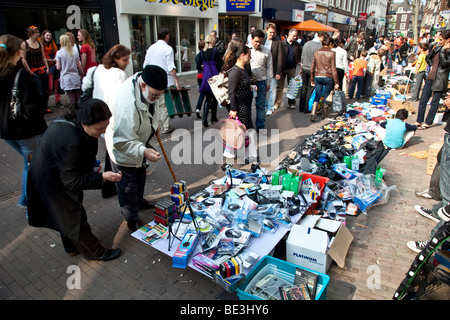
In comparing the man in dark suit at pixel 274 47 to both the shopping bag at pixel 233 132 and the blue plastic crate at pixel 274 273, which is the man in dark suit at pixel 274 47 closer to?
the shopping bag at pixel 233 132

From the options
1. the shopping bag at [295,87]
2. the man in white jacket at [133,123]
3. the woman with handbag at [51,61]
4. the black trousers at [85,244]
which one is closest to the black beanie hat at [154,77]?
the man in white jacket at [133,123]

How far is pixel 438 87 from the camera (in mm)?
6812

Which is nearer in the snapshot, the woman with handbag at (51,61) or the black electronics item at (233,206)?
the black electronics item at (233,206)

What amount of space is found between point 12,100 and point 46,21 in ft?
26.8

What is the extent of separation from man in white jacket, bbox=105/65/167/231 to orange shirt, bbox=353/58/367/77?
7964 millimetres

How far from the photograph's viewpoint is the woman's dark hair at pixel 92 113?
2457mm

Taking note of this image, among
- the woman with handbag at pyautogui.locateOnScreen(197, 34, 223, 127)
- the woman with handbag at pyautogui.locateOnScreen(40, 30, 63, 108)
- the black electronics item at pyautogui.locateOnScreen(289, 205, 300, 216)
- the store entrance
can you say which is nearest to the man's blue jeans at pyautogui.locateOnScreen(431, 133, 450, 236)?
the black electronics item at pyautogui.locateOnScreen(289, 205, 300, 216)

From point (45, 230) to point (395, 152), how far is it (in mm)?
6144

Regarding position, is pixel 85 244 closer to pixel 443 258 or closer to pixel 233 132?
pixel 233 132

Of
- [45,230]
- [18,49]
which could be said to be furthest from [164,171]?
[18,49]

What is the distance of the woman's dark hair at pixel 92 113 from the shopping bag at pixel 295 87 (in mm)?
6826

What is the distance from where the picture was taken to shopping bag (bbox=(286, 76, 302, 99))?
27.8 feet

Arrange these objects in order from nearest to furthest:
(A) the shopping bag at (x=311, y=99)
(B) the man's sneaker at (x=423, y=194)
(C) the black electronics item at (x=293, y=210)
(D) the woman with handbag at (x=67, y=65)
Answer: (C) the black electronics item at (x=293, y=210) → (B) the man's sneaker at (x=423, y=194) → (D) the woman with handbag at (x=67, y=65) → (A) the shopping bag at (x=311, y=99)

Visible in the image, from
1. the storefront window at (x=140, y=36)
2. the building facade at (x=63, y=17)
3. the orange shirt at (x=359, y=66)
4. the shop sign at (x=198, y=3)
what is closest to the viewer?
the building facade at (x=63, y=17)
